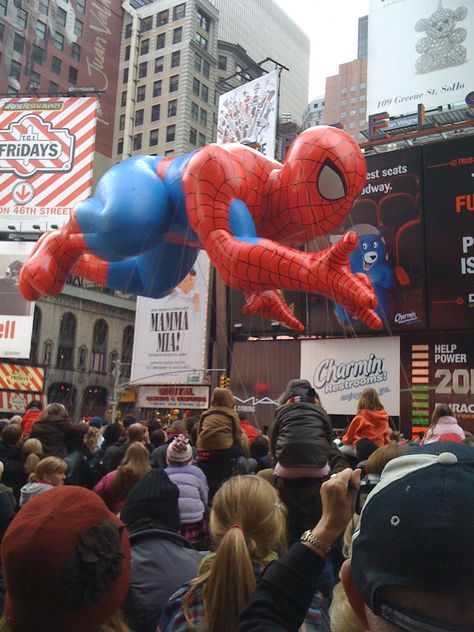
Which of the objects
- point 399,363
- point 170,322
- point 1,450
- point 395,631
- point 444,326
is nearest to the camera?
point 395,631

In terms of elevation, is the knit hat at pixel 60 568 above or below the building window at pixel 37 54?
below

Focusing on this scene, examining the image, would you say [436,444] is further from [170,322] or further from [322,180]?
[170,322]

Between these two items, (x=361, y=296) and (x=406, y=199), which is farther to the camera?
(x=406, y=199)

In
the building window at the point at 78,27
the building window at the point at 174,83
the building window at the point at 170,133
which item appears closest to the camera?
the building window at the point at 78,27

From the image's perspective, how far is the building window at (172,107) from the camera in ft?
188

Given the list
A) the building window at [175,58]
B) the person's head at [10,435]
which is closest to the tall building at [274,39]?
the building window at [175,58]

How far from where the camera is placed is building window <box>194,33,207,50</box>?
58.8 metres

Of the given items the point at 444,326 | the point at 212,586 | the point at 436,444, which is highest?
the point at 444,326

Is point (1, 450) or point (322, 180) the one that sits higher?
point (322, 180)

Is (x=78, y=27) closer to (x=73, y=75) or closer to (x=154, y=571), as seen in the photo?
(x=73, y=75)

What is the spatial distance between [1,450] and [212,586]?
13.9 ft

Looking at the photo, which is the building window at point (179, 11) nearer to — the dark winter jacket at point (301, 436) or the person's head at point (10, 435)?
the person's head at point (10, 435)

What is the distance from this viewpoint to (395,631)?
47.7 inches

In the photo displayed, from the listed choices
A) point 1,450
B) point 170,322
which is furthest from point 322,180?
point 170,322
